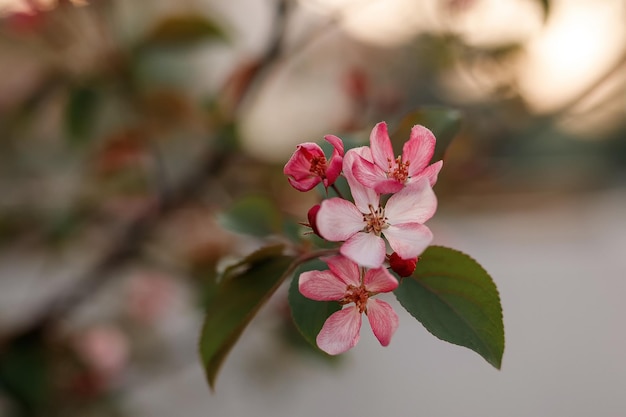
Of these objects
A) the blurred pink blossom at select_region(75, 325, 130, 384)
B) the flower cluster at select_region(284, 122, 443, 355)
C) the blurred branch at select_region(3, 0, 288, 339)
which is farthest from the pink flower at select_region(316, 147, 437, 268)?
the blurred pink blossom at select_region(75, 325, 130, 384)

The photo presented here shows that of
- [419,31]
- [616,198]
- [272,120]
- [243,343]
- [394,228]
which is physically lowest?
[243,343]

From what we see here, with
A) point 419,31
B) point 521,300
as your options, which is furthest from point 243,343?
point 521,300

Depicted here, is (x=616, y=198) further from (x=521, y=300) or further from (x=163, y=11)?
(x=163, y=11)

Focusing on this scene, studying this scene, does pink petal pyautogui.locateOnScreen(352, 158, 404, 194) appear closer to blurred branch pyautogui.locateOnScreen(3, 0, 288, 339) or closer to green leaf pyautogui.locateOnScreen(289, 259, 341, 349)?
green leaf pyautogui.locateOnScreen(289, 259, 341, 349)

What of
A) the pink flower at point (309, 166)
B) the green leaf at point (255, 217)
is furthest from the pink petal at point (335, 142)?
the green leaf at point (255, 217)

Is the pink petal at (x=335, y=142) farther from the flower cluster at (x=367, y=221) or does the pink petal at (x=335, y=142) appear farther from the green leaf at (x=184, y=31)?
the green leaf at (x=184, y=31)

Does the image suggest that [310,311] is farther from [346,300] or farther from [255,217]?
[255,217]

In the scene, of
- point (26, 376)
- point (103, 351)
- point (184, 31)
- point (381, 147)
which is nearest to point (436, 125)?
point (381, 147)
